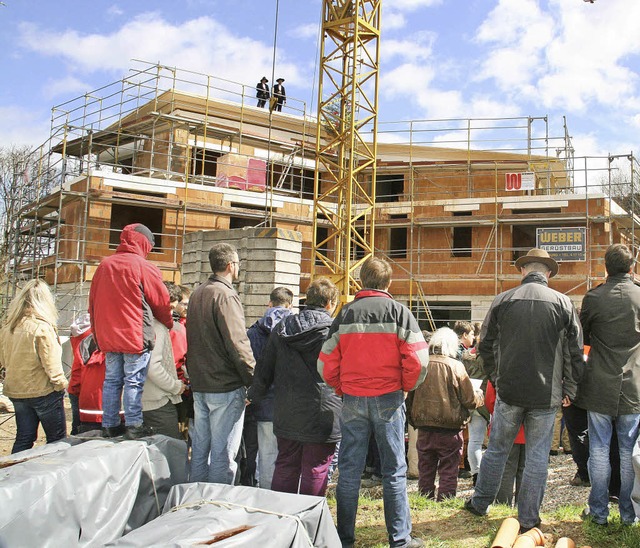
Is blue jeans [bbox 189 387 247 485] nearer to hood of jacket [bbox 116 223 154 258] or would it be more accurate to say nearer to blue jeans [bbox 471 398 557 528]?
hood of jacket [bbox 116 223 154 258]

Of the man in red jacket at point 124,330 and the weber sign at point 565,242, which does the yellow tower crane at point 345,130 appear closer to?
the weber sign at point 565,242

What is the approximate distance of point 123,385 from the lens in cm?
462

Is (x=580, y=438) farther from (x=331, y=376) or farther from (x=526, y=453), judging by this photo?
(x=331, y=376)

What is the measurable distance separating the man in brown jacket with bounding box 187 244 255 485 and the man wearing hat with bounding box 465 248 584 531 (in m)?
1.86

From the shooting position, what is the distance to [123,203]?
20562 mm

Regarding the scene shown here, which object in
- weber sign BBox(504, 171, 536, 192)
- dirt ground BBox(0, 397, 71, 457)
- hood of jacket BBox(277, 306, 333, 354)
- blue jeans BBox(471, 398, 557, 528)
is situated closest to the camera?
blue jeans BBox(471, 398, 557, 528)

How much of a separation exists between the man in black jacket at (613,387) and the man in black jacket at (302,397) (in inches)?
72.4

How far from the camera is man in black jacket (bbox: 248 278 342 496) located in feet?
14.1

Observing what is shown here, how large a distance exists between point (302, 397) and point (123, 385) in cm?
138

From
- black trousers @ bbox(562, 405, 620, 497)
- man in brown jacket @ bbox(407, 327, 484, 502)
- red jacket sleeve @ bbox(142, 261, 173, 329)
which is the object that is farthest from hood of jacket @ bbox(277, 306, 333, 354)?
Result: black trousers @ bbox(562, 405, 620, 497)

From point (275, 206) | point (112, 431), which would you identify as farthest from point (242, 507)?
point (275, 206)

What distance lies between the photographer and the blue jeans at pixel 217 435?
4613 mm

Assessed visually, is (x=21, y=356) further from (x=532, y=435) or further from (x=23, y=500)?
(x=532, y=435)

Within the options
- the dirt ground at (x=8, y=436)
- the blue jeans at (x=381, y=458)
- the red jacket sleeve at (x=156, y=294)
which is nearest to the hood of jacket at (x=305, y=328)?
the blue jeans at (x=381, y=458)
